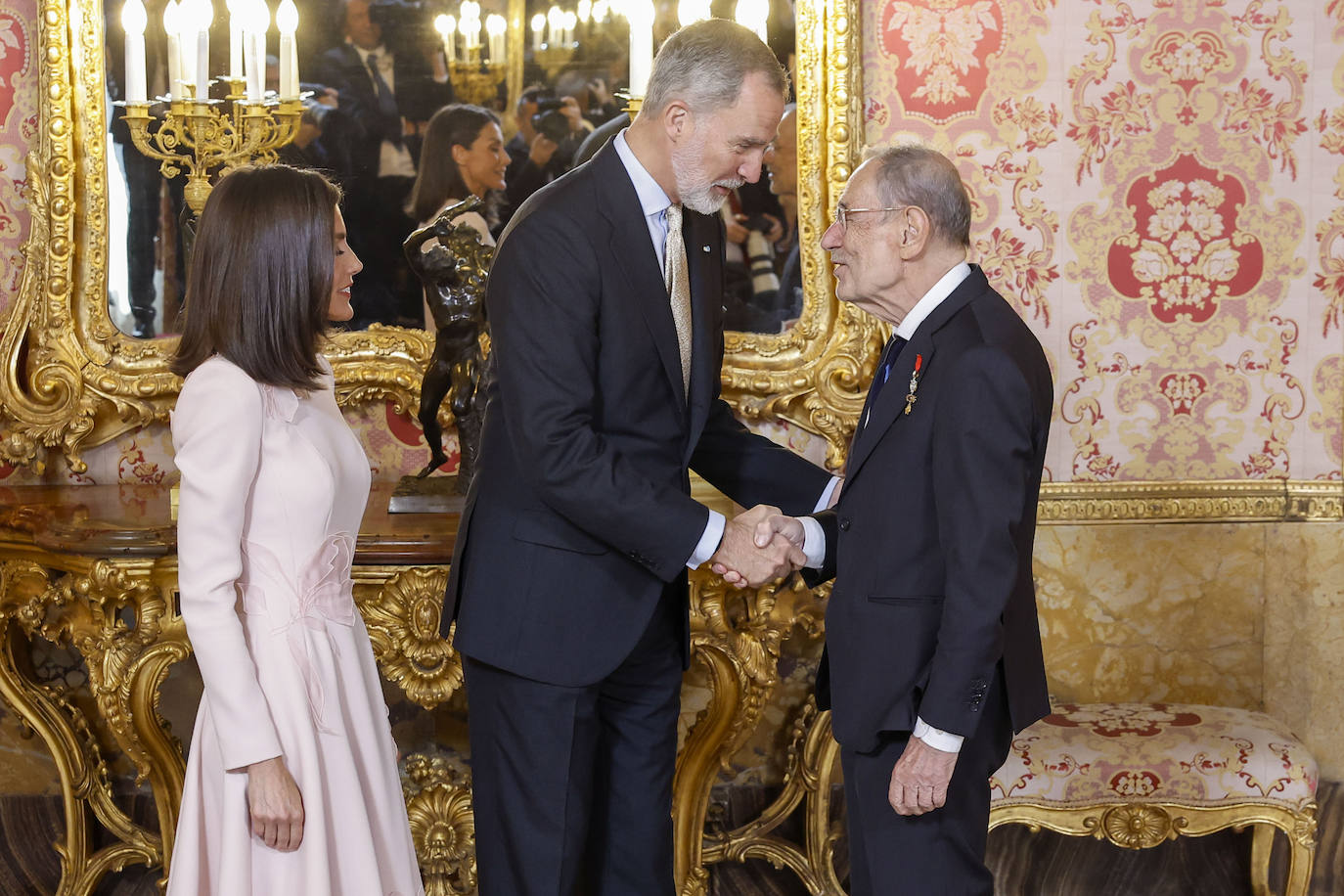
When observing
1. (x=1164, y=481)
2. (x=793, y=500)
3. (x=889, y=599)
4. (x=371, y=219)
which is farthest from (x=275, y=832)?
(x=1164, y=481)

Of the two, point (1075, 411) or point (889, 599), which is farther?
point (1075, 411)

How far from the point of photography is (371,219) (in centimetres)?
343

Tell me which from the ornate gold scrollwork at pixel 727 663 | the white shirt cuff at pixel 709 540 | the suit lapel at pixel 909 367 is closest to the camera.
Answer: the suit lapel at pixel 909 367

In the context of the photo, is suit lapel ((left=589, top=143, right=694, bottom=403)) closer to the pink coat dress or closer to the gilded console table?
the pink coat dress

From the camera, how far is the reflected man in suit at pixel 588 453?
2133 millimetres

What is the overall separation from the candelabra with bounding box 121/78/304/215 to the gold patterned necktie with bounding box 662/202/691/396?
1.50 meters

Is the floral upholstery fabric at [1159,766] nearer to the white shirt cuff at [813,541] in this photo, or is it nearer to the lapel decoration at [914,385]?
the white shirt cuff at [813,541]

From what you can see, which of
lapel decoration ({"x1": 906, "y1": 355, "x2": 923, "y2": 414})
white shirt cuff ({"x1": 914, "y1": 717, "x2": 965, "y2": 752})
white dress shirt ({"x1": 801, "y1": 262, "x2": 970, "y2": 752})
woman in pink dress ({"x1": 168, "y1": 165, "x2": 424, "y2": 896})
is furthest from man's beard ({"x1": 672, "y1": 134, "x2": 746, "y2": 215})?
white shirt cuff ({"x1": 914, "y1": 717, "x2": 965, "y2": 752})

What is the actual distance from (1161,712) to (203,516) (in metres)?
2.57

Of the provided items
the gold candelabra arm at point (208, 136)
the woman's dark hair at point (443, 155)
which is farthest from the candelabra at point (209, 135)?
the woman's dark hair at point (443, 155)

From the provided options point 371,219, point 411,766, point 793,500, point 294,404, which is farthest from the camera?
point 371,219

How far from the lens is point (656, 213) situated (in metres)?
2.30

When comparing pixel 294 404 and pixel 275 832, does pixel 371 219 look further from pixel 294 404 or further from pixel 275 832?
pixel 275 832

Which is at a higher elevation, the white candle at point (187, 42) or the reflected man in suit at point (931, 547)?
the white candle at point (187, 42)
